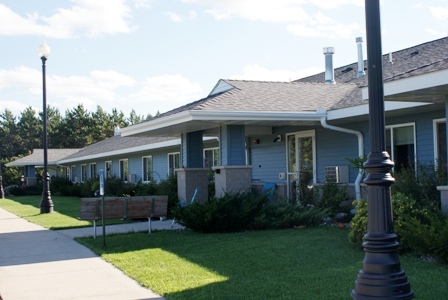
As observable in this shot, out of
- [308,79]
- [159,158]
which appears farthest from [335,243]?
[159,158]

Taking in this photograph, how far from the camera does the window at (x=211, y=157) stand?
2295 cm

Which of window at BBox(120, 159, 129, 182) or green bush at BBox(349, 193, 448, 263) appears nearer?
green bush at BBox(349, 193, 448, 263)

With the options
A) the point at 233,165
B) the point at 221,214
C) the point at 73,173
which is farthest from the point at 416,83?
the point at 73,173

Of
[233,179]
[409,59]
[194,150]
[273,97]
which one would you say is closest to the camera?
[233,179]

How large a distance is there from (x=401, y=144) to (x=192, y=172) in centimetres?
587

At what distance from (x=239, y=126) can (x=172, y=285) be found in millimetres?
7527

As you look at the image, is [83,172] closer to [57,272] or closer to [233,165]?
[233,165]

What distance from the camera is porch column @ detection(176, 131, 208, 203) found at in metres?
16.3

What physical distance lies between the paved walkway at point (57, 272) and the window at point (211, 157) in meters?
9.56

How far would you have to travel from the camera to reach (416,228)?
26.8 ft

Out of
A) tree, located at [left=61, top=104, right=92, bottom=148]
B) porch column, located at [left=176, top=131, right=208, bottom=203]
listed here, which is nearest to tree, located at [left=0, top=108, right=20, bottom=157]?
tree, located at [left=61, top=104, right=92, bottom=148]

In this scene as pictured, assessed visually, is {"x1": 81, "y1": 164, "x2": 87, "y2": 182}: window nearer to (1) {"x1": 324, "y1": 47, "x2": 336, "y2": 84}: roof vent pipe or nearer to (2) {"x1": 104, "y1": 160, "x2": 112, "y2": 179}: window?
(2) {"x1": 104, "y1": 160, "x2": 112, "y2": 179}: window

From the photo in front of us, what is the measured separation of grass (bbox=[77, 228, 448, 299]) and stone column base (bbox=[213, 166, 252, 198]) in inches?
87.3

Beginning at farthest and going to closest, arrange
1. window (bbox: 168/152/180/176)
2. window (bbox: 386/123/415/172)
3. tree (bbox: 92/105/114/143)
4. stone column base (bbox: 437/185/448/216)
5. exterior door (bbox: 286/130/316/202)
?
tree (bbox: 92/105/114/143), window (bbox: 168/152/180/176), exterior door (bbox: 286/130/316/202), window (bbox: 386/123/415/172), stone column base (bbox: 437/185/448/216)
